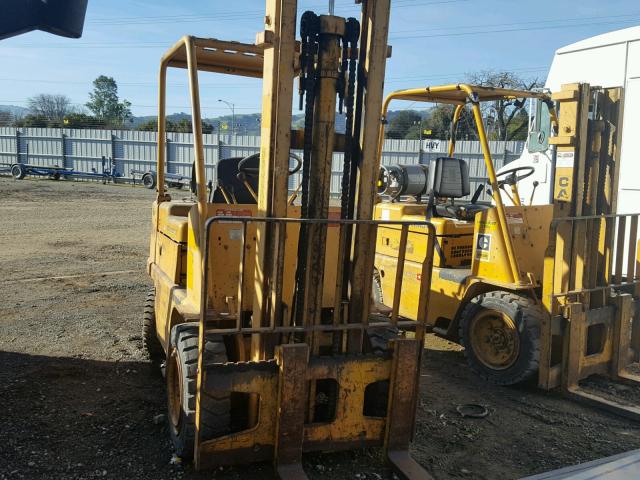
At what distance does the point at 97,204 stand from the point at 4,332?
15400 mm

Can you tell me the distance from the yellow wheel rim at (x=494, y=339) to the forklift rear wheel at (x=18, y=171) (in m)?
28.8

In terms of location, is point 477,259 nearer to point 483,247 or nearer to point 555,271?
point 483,247

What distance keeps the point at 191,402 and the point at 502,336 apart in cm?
328

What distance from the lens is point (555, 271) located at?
5.28 m

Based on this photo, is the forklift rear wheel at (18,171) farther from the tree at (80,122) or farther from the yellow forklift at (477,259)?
the yellow forklift at (477,259)

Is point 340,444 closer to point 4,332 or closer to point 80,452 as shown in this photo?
point 80,452

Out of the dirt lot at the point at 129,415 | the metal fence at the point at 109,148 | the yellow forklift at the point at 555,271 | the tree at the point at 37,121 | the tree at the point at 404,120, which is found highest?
the tree at the point at 404,120

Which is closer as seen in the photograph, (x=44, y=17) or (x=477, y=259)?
(x=44, y=17)

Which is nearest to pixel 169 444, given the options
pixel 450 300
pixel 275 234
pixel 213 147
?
pixel 275 234

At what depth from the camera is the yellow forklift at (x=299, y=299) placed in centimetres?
339

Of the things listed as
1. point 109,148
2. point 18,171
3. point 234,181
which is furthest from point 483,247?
point 109,148

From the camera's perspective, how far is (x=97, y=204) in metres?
20.9

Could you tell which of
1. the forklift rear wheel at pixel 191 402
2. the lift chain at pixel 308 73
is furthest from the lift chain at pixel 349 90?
the forklift rear wheel at pixel 191 402

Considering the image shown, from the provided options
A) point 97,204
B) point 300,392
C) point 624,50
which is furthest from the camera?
point 97,204
